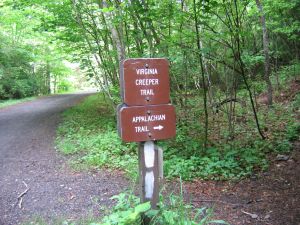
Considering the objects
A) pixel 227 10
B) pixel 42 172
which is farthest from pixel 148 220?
pixel 227 10

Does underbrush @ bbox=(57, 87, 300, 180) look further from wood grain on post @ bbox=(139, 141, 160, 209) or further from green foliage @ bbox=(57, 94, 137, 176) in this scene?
wood grain on post @ bbox=(139, 141, 160, 209)

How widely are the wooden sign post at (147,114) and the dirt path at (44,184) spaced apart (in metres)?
1.25

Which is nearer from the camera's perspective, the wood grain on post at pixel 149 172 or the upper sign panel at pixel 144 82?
the upper sign panel at pixel 144 82

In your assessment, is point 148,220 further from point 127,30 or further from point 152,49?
point 127,30

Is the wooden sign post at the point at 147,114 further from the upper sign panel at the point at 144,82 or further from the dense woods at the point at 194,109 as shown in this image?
the dense woods at the point at 194,109

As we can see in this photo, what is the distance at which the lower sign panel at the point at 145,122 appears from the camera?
2.98 meters

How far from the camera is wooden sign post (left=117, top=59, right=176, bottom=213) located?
9.83 feet

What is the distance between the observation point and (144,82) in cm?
306

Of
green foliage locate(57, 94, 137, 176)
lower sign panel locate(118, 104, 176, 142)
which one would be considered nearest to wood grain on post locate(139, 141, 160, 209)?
lower sign panel locate(118, 104, 176, 142)

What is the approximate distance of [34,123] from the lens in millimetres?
11867

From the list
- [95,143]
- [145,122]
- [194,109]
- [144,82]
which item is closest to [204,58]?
[194,109]

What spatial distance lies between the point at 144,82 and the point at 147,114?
1.01 ft

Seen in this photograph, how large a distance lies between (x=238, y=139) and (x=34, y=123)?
25.5 ft

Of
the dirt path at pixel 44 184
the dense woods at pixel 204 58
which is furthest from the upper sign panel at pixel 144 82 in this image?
the dense woods at pixel 204 58
